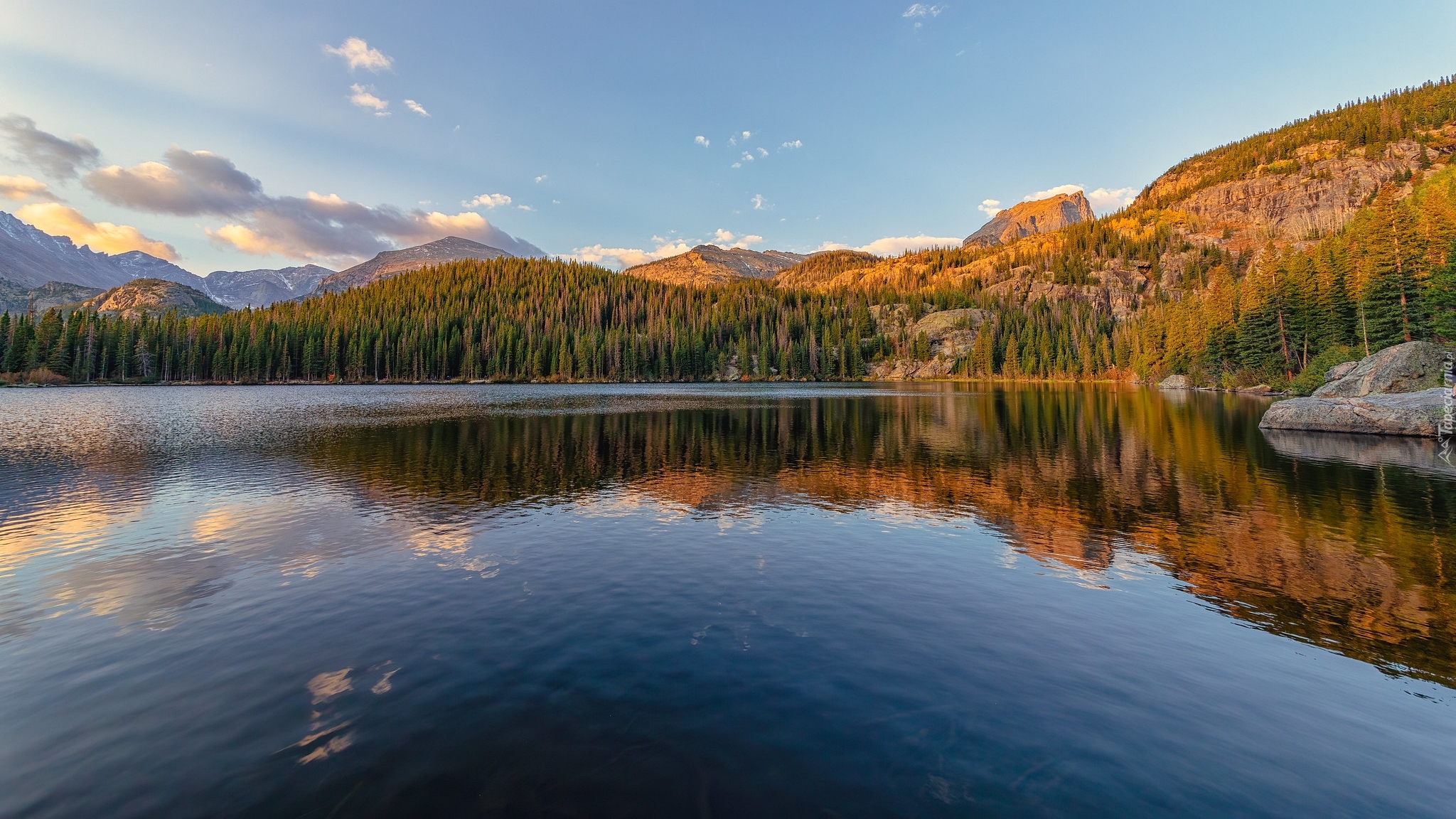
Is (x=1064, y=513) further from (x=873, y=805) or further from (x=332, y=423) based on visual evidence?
(x=332, y=423)

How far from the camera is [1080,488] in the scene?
27031mm

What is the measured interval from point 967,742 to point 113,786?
1164 cm

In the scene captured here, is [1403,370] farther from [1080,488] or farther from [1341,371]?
[1080,488]

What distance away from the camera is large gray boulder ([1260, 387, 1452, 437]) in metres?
37.4

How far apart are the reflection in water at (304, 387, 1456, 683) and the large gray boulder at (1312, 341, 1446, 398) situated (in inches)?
323

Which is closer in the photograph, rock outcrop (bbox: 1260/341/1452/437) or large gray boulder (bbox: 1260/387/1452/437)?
large gray boulder (bbox: 1260/387/1452/437)

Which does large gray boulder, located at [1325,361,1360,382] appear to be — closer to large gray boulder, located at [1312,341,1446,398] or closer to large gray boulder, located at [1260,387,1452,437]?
large gray boulder, located at [1312,341,1446,398]

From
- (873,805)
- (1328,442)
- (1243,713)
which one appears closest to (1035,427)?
(1328,442)

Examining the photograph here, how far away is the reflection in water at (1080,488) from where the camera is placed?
46.7 feet

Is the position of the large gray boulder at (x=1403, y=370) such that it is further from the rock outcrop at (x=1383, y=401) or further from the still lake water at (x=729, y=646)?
the still lake water at (x=729, y=646)

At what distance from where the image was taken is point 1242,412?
192 ft

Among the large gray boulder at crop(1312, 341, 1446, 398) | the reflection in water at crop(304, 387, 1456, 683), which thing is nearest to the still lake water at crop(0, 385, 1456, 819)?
the reflection in water at crop(304, 387, 1456, 683)

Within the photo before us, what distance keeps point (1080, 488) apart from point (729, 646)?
22.8 m

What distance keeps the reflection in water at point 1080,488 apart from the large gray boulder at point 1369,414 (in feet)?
8.69
